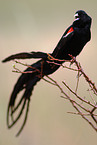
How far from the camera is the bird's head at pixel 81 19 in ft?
2.97

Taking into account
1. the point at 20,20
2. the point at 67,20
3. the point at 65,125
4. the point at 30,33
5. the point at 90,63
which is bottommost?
the point at 65,125

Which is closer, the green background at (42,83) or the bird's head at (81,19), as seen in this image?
the bird's head at (81,19)

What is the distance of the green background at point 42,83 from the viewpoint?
4.63ft

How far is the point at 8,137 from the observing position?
1.74 meters

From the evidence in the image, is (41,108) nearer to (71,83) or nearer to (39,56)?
(71,83)

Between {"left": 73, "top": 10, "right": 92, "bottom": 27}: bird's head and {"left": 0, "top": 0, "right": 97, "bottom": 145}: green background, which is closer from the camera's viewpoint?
{"left": 73, "top": 10, "right": 92, "bottom": 27}: bird's head

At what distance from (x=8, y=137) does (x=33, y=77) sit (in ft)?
3.20

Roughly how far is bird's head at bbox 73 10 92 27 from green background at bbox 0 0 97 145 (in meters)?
0.41

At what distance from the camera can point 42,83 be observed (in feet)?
5.68

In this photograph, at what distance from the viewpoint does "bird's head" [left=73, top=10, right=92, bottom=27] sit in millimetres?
906

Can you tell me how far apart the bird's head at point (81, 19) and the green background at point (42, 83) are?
406 millimetres

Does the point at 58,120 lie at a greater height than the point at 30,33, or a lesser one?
lesser

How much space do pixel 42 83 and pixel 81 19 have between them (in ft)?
2.99

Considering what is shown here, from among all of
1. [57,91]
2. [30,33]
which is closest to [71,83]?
[57,91]
